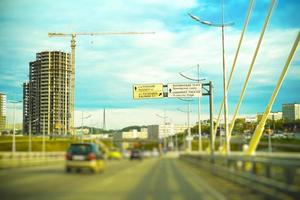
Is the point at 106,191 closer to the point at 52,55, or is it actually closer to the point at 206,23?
the point at 206,23

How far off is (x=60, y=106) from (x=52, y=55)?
611 inches

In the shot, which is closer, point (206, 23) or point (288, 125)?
point (206, 23)

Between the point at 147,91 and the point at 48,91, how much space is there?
83.6 meters

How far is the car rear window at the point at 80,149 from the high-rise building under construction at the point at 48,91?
104377mm

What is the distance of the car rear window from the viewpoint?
980 inches

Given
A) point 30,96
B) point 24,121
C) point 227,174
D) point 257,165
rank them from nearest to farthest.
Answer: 1. point 257,165
2. point 227,174
3. point 30,96
4. point 24,121

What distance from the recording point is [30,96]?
136 m

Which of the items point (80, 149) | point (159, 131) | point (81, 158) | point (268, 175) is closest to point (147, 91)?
point (80, 149)

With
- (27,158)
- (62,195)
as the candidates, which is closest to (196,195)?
(62,195)

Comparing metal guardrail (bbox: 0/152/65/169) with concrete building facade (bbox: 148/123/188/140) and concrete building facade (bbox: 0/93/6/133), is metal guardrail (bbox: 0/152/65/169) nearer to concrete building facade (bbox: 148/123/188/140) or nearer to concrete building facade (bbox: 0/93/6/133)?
concrete building facade (bbox: 0/93/6/133)

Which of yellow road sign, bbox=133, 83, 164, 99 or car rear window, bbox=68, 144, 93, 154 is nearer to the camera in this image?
car rear window, bbox=68, 144, 93, 154

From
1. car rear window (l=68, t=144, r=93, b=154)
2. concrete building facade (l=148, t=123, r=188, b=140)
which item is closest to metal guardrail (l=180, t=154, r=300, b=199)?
car rear window (l=68, t=144, r=93, b=154)

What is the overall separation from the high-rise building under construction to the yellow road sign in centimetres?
7904

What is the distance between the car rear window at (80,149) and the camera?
81.7ft
